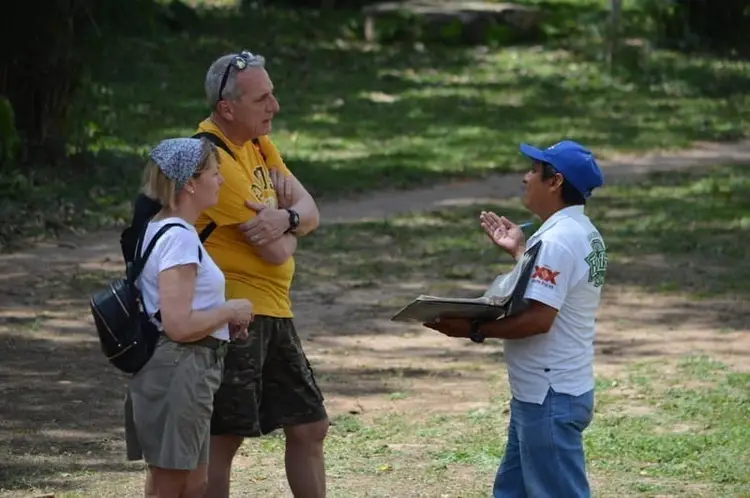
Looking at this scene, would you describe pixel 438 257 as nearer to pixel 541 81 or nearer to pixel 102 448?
pixel 102 448

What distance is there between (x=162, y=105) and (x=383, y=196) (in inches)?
187

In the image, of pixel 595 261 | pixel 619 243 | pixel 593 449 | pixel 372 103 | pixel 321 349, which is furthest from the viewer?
pixel 372 103

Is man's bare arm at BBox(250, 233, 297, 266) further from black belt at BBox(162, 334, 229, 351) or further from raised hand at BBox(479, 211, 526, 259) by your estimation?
raised hand at BBox(479, 211, 526, 259)

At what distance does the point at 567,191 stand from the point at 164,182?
1231mm

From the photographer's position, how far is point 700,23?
837 inches

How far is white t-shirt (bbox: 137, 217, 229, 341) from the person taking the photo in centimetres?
432

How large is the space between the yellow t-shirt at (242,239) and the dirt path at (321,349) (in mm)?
1424

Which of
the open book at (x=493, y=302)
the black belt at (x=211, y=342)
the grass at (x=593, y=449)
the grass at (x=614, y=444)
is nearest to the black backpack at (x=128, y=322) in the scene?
the black belt at (x=211, y=342)

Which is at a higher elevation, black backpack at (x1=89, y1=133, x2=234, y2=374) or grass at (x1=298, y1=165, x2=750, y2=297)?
black backpack at (x1=89, y1=133, x2=234, y2=374)

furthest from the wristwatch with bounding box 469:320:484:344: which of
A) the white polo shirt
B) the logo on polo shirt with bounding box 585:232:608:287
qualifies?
the logo on polo shirt with bounding box 585:232:608:287

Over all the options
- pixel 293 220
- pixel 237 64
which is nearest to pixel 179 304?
pixel 293 220

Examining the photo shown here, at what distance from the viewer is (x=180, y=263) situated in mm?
4305

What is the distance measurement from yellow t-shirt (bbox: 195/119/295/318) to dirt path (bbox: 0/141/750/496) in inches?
56.1

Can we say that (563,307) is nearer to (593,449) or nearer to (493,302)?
(493,302)
